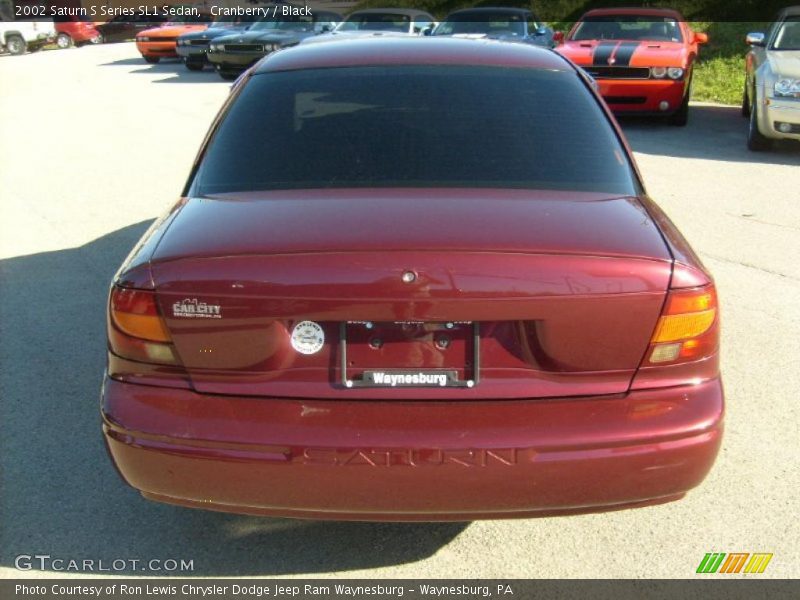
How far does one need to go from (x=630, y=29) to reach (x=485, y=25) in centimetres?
353

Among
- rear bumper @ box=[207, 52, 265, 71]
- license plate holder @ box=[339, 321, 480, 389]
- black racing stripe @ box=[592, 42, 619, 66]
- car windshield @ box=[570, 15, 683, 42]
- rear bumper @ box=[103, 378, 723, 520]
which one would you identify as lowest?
rear bumper @ box=[207, 52, 265, 71]

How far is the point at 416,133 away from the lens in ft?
11.0

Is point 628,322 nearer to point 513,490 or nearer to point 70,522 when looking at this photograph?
point 513,490

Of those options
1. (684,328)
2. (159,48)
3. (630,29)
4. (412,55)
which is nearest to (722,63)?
(630,29)

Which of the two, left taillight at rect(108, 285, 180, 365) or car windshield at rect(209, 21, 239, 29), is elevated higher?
left taillight at rect(108, 285, 180, 365)

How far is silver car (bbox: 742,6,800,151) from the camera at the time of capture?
33.3 ft

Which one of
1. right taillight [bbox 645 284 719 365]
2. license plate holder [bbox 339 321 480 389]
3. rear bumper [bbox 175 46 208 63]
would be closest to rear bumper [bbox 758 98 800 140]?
right taillight [bbox 645 284 719 365]

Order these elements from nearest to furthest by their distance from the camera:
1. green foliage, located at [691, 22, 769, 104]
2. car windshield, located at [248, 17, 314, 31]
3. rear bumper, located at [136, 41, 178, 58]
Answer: green foliage, located at [691, 22, 769, 104]
car windshield, located at [248, 17, 314, 31]
rear bumper, located at [136, 41, 178, 58]

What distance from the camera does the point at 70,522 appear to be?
3.31 metres

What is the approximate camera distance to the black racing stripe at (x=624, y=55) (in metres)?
12.3

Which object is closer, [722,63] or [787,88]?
[787,88]

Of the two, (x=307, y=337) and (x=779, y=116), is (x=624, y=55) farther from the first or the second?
(x=307, y=337)

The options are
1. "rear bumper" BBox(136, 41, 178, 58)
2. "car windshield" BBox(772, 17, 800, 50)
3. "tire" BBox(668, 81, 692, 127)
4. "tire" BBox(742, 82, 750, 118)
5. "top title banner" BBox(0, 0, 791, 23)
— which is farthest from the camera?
"rear bumper" BBox(136, 41, 178, 58)

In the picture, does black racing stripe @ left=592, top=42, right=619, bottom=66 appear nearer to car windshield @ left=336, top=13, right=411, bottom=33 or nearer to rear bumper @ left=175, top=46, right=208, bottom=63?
car windshield @ left=336, top=13, right=411, bottom=33
